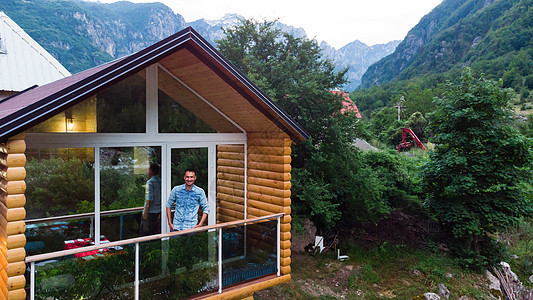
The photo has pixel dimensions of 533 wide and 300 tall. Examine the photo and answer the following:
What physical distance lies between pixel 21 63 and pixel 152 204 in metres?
12.3

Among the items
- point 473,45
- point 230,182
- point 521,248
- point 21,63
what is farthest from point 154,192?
point 473,45

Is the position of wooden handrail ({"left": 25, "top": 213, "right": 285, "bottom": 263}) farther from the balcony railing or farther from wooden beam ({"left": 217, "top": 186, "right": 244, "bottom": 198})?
wooden beam ({"left": 217, "top": 186, "right": 244, "bottom": 198})

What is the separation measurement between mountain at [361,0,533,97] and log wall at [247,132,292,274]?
53631 millimetres

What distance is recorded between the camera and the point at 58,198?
5801mm

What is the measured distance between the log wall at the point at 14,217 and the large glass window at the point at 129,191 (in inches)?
56.6

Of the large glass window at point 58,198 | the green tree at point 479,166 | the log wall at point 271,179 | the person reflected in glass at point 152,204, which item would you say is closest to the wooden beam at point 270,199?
the log wall at point 271,179

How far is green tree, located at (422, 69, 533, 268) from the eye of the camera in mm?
11453

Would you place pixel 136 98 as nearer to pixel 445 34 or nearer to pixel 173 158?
pixel 173 158

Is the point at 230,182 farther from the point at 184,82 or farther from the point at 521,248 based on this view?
the point at 521,248

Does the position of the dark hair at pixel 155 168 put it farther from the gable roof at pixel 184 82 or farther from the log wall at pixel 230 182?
the gable roof at pixel 184 82

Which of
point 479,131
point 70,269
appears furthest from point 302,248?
point 70,269

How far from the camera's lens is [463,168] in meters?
11.9

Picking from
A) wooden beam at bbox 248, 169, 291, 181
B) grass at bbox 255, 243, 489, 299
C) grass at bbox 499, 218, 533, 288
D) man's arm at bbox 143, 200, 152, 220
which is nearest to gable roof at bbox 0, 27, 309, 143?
wooden beam at bbox 248, 169, 291, 181

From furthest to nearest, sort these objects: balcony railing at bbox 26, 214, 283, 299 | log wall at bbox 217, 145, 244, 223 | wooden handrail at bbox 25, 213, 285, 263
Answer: log wall at bbox 217, 145, 244, 223, balcony railing at bbox 26, 214, 283, 299, wooden handrail at bbox 25, 213, 285, 263
